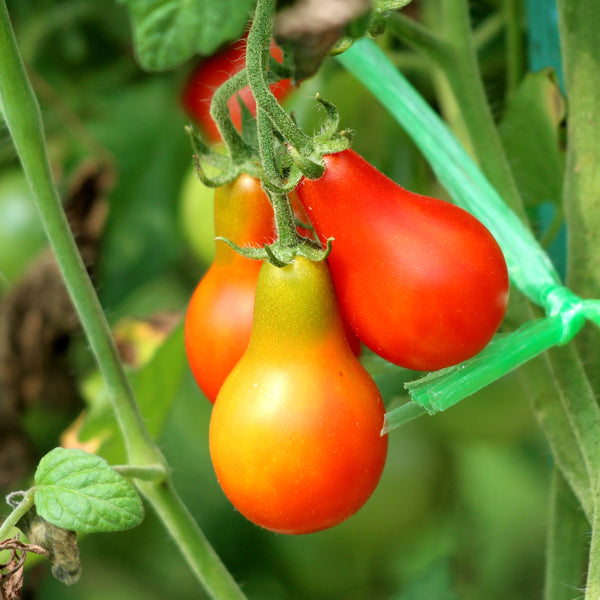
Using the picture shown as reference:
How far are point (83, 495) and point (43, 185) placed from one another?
149mm

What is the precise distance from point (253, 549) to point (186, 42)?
587 millimetres

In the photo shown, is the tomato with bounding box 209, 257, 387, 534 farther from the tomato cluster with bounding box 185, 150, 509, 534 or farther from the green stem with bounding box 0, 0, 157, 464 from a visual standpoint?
the green stem with bounding box 0, 0, 157, 464

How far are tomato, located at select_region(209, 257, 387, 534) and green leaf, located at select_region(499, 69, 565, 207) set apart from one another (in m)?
0.25

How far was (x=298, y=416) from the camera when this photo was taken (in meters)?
0.38

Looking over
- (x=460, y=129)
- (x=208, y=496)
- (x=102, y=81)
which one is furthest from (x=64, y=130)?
(x=460, y=129)

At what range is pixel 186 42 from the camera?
0.47 m

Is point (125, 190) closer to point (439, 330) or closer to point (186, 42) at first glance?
point (186, 42)

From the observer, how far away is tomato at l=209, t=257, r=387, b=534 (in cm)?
39

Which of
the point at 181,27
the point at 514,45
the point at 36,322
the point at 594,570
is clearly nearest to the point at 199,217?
the point at 36,322

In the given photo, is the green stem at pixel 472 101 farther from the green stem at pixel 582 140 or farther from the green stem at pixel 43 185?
the green stem at pixel 43 185

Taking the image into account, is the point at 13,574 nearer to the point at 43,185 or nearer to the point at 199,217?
the point at 43,185

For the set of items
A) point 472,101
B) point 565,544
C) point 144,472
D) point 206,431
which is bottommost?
point 206,431

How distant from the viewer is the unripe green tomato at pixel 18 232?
3.21ft

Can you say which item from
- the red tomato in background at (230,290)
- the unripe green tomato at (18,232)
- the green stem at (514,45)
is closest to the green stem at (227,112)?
the red tomato in background at (230,290)
